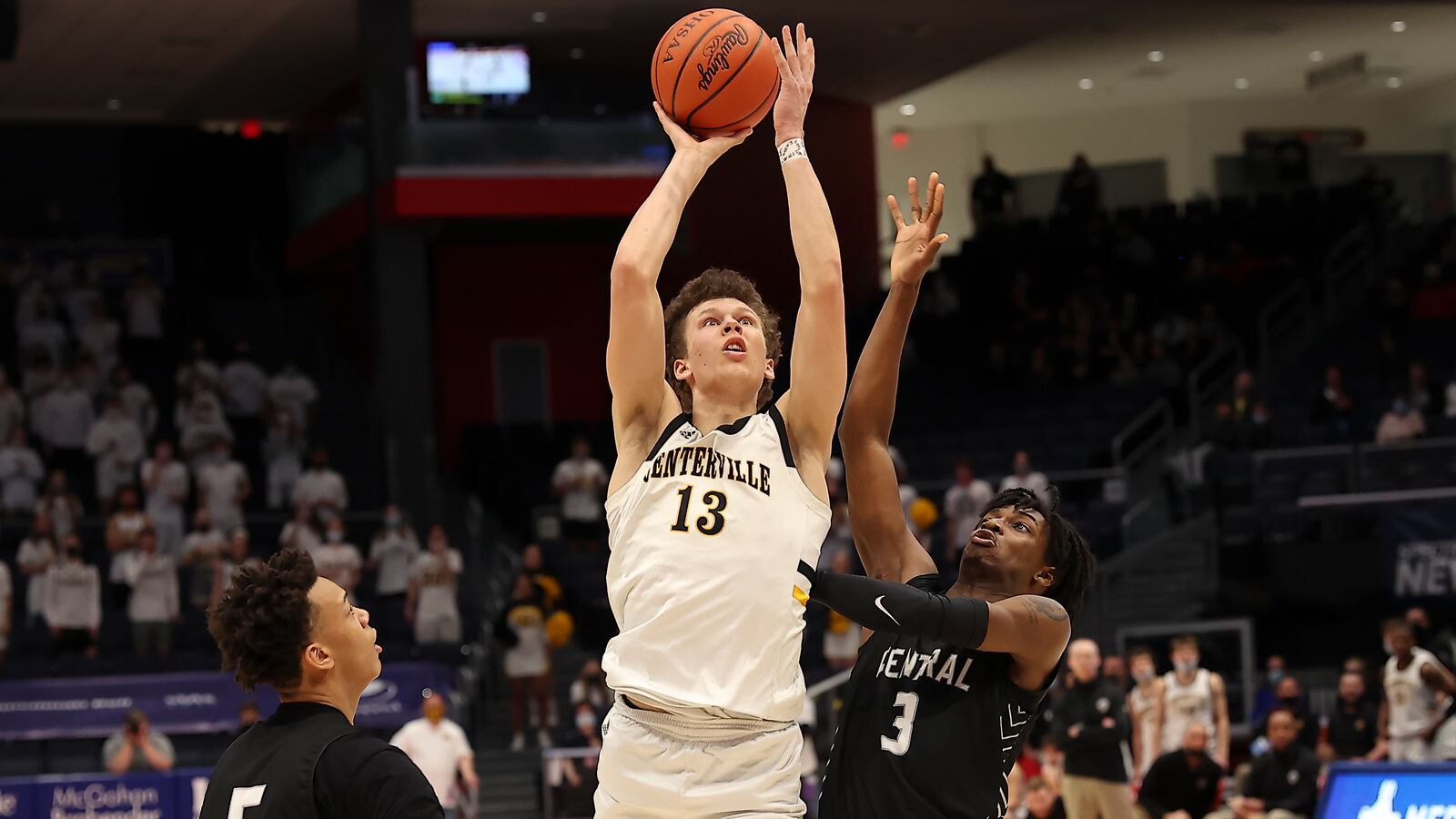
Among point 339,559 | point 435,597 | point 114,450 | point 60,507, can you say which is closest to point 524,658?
point 435,597

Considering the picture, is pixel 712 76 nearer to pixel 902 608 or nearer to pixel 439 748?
pixel 902 608

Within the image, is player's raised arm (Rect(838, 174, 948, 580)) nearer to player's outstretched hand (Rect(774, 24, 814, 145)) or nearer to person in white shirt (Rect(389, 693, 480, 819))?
player's outstretched hand (Rect(774, 24, 814, 145))

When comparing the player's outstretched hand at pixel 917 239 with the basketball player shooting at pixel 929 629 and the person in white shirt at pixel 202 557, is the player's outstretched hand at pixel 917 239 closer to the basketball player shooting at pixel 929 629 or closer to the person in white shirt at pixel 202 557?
the basketball player shooting at pixel 929 629

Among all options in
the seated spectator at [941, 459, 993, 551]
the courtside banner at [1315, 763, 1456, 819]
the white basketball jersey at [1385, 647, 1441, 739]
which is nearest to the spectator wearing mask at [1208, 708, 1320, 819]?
the white basketball jersey at [1385, 647, 1441, 739]

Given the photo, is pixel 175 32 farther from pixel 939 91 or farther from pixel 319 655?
pixel 319 655

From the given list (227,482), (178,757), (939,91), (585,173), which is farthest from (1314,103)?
(178,757)

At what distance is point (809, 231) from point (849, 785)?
118cm

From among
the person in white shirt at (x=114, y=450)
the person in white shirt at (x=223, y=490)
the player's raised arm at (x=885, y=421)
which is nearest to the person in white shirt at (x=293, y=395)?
the person in white shirt at (x=114, y=450)

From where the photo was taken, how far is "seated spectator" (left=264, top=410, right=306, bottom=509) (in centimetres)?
1759

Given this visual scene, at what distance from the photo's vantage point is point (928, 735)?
3.98 m

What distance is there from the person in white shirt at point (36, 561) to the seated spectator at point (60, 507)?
0.37 m

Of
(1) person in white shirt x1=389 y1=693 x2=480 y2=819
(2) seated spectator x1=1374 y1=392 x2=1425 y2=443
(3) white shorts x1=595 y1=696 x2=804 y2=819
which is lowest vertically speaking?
(1) person in white shirt x1=389 y1=693 x2=480 y2=819

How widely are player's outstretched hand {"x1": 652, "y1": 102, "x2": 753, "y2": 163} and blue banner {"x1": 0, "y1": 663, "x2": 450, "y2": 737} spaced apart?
10.6 metres

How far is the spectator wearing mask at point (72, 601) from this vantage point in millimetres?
14805
